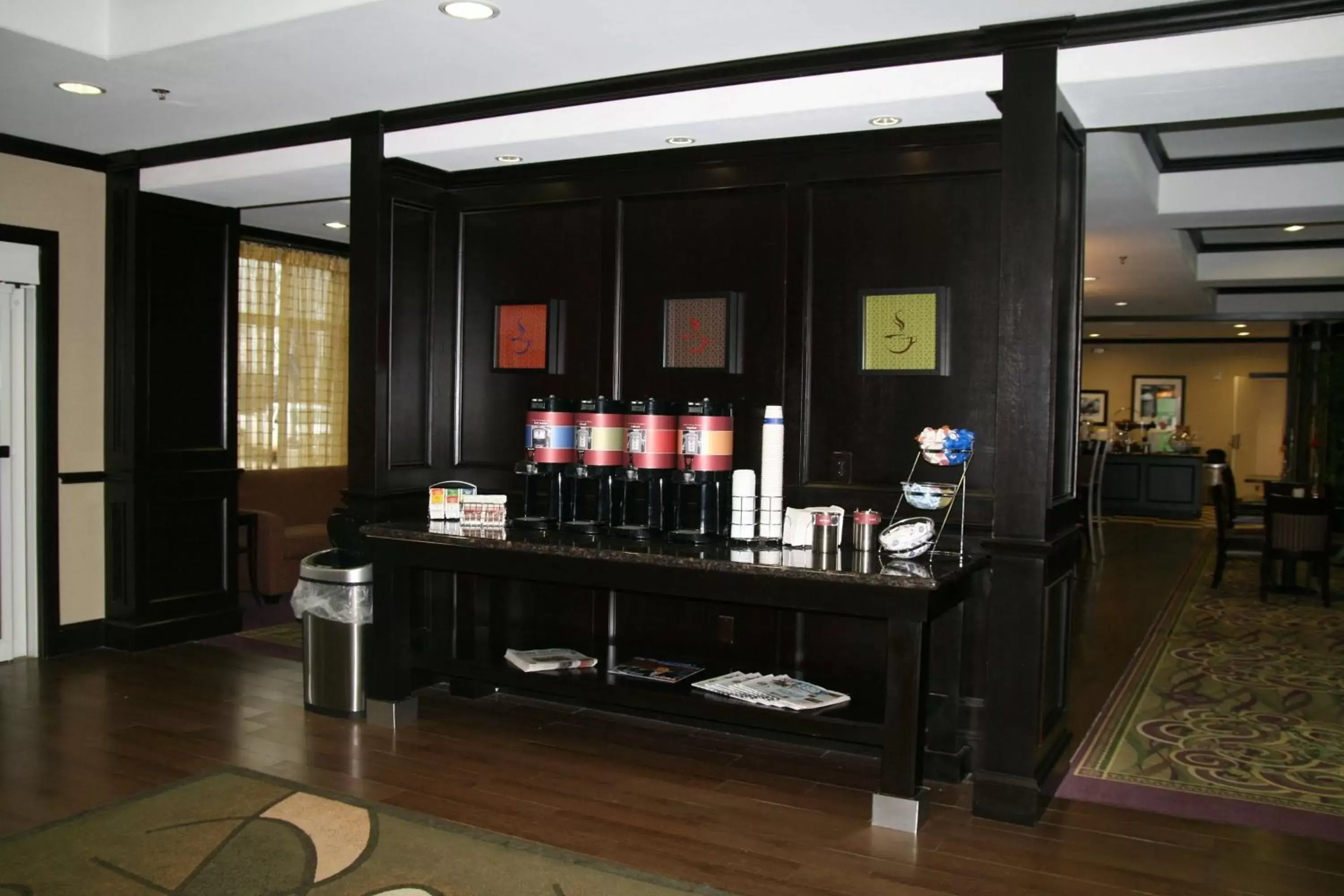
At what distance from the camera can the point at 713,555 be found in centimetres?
383

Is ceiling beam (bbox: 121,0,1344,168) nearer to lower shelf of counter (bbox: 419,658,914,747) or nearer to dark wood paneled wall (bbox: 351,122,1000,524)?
dark wood paneled wall (bbox: 351,122,1000,524)

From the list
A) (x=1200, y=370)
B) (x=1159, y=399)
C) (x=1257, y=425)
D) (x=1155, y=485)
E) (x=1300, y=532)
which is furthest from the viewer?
(x=1159, y=399)

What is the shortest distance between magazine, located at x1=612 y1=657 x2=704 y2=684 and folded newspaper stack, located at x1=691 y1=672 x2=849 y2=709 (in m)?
0.09

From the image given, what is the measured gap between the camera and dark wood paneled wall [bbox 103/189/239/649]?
5.82 metres

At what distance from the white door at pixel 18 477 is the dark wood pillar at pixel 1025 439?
4.88 m

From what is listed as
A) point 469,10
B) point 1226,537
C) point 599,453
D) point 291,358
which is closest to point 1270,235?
point 1226,537

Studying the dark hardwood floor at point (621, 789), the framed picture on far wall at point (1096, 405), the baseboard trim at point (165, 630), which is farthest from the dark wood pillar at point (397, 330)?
the framed picture on far wall at point (1096, 405)

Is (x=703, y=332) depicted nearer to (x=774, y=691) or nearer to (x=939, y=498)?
(x=939, y=498)

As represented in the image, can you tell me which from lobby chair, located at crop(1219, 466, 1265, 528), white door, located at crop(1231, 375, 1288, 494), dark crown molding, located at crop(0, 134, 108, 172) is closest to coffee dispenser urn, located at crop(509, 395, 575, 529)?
dark crown molding, located at crop(0, 134, 108, 172)

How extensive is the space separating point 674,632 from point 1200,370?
626 inches

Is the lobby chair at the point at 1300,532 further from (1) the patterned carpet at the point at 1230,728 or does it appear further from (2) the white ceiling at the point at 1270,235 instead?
(2) the white ceiling at the point at 1270,235

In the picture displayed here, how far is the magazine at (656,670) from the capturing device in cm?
420

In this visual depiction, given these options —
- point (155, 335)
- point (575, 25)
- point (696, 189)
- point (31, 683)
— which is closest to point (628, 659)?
point (696, 189)

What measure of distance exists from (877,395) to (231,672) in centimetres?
352
